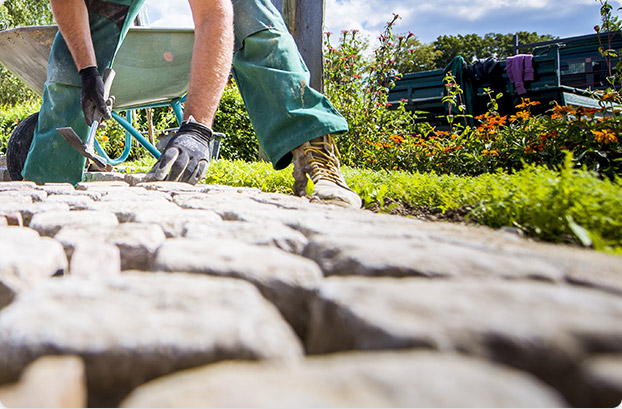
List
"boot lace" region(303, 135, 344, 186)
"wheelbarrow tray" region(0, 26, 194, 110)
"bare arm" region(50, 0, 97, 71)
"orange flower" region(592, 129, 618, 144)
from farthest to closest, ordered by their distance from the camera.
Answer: "wheelbarrow tray" region(0, 26, 194, 110)
"bare arm" region(50, 0, 97, 71)
"orange flower" region(592, 129, 618, 144)
"boot lace" region(303, 135, 344, 186)

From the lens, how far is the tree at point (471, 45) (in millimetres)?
35375

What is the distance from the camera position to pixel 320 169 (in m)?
2.11

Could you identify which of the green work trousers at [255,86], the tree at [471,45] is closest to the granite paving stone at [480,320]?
the green work trousers at [255,86]

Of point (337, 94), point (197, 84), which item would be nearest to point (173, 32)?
point (197, 84)

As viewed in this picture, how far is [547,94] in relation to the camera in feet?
19.7

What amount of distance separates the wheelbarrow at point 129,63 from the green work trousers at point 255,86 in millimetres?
654

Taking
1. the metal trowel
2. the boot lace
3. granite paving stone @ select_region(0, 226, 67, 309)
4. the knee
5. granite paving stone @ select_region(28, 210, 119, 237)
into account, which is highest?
the knee

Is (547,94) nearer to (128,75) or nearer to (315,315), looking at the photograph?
(128,75)

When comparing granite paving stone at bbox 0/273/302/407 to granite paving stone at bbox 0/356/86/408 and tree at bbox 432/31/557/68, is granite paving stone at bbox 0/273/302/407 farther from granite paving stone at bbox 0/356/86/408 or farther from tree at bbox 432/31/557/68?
tree at bbox 432/31/557/68

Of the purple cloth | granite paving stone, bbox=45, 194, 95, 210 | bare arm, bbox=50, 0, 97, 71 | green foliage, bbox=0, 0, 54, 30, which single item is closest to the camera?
granite paving stone, bbox=45, 194, 95, 210

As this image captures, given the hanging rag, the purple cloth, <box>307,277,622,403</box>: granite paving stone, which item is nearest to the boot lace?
<box>307,277,622,403</box>: granite paving stone

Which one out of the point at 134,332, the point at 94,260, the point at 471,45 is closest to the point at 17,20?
the point at 94,260

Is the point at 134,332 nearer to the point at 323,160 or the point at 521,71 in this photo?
the point at 323,160

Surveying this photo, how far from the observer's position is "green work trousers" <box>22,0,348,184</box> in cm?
225
